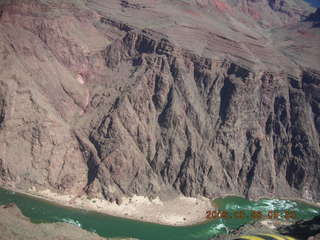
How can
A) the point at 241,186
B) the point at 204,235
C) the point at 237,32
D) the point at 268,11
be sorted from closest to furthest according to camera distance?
the point at 204,235 < the point at 241,186 < the point at 237,32 < the point at 268,11

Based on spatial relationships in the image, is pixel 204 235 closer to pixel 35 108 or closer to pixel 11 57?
pixel 35 108

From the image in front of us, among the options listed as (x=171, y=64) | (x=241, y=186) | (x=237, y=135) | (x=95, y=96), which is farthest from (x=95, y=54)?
(x=241, y=186)

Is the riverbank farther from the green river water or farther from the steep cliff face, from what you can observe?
the steep cliff face

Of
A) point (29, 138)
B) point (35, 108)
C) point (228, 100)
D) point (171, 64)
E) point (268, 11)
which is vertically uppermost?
point (268, 11)
